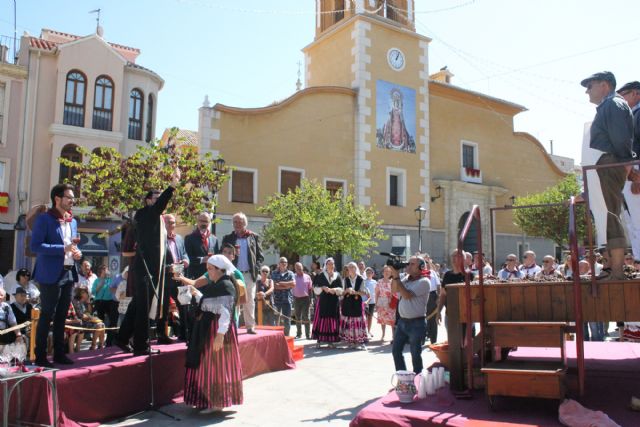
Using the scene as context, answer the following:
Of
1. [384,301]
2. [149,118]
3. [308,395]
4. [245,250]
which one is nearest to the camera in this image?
[308,395]

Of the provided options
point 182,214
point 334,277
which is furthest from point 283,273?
point 182,214

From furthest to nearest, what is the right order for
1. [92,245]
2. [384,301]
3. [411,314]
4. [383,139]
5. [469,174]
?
[469,174], [383,139], [92,245], [384,301], [411,314]

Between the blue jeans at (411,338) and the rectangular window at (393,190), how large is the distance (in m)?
18.3

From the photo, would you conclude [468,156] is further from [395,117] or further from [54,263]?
[54,263]

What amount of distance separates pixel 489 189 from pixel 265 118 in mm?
12715

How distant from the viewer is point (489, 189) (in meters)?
28.1

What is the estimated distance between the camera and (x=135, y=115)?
77.4 ft

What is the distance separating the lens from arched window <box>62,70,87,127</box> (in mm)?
21906

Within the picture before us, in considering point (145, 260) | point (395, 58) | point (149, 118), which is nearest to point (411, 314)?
point (145, 260)

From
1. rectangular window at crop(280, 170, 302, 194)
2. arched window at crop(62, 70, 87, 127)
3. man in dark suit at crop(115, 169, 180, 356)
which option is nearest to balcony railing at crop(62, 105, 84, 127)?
arched window at crop(62, 70, 87, 127)

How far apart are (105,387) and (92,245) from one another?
17049 millimetres

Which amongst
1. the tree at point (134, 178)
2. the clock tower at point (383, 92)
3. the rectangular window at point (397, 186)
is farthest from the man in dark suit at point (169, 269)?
the rectangular window at point (397, 186)

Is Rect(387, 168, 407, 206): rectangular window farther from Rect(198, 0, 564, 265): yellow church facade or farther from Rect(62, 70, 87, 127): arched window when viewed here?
Rect(62, 70, 87, 127): arched window

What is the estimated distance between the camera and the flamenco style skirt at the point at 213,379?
640 cm
